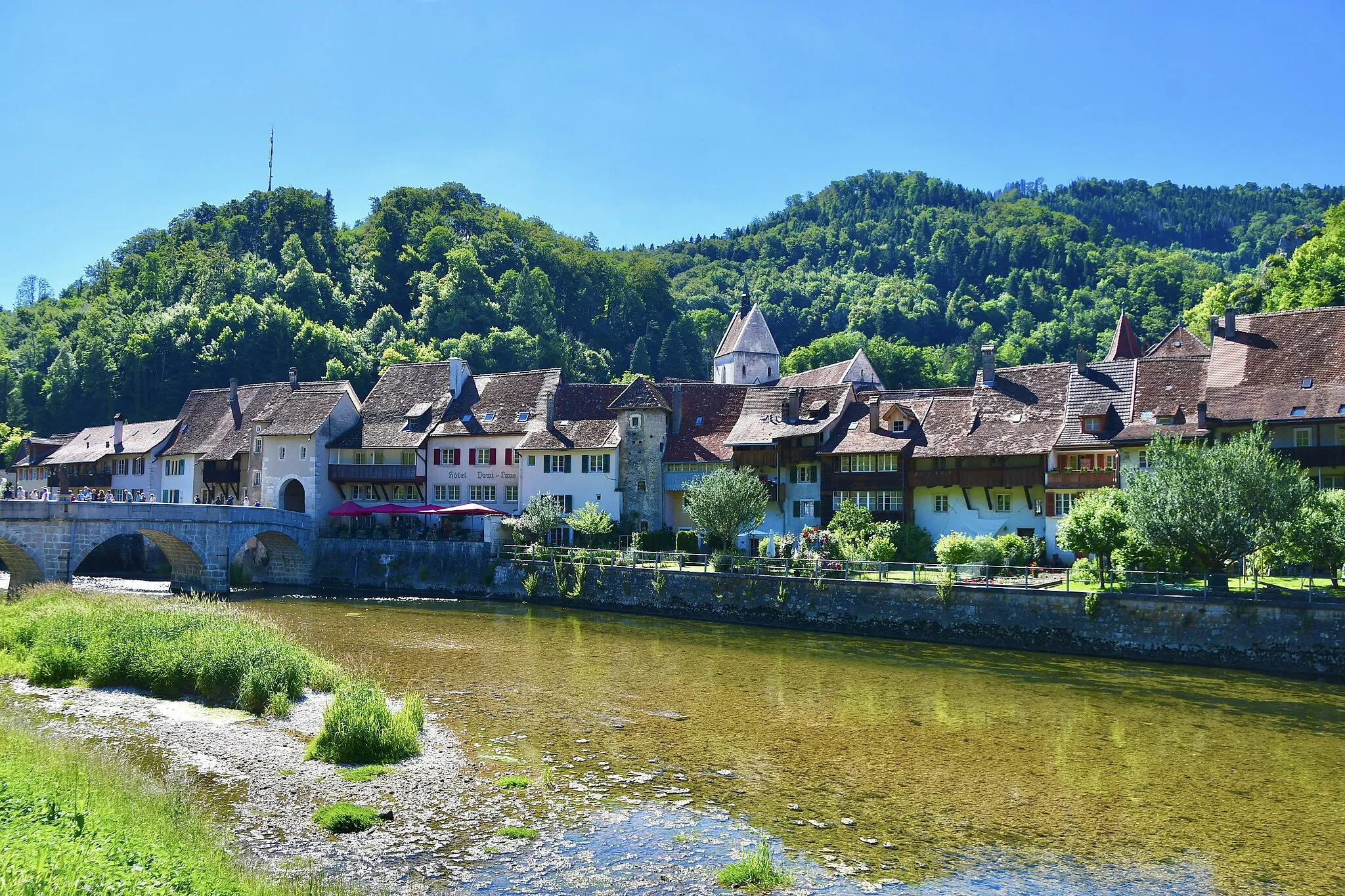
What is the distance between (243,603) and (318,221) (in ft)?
322

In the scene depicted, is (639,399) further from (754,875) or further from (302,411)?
(754,875)

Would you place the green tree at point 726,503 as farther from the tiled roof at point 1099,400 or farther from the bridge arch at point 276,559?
the bridge arch at point 276,559

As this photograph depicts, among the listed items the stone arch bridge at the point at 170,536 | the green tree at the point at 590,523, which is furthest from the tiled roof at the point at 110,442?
the green tree at the point at 590,523

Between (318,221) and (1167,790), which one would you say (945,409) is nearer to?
(1167,790)

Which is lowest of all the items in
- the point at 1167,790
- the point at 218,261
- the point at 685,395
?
the point at 1167,790

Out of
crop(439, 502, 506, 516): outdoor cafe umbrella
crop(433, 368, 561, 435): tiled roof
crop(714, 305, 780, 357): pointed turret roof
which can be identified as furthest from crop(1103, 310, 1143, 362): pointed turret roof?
crop(439, 502, 506, 516): outdoor cafe umbrella

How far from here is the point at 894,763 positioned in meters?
21.9

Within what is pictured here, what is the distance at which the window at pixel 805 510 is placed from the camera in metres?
54.8

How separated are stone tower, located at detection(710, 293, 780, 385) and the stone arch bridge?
4285 cm

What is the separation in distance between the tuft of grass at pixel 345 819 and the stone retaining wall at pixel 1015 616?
25.7 m

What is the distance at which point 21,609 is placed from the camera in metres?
35.0

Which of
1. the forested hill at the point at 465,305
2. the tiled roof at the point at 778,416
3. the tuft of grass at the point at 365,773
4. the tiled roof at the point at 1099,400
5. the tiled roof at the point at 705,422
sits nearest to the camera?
the tuft of grass at the point at 365,773

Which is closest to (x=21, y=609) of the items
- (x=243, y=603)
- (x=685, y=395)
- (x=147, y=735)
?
(x=243, y=603)

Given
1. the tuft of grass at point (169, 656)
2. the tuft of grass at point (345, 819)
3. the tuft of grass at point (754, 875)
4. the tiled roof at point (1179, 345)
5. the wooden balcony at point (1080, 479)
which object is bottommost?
the tuft of grass at point (754, 875)
